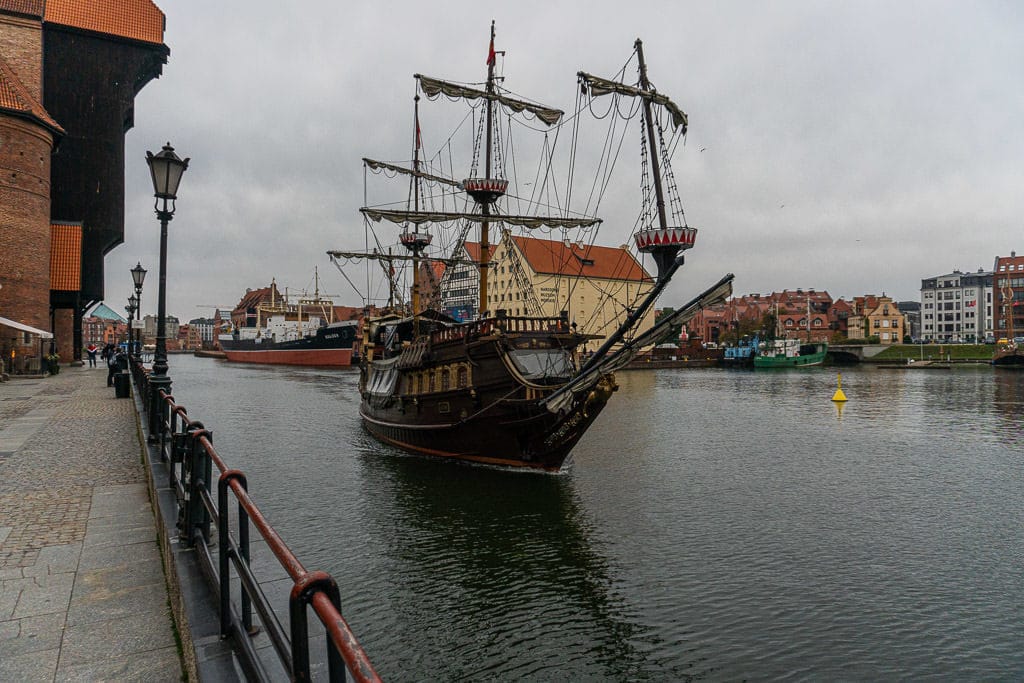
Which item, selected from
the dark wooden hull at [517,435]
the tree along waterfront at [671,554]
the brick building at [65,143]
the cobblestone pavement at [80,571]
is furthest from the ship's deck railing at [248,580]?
the brick building at [65,143]

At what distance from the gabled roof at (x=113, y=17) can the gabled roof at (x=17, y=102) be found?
813cm

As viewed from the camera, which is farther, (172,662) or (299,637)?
(172,662)

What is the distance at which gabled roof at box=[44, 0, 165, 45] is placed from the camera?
4616cm

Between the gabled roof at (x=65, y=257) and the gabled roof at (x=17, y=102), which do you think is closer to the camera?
the gabled roof at (x=17, y=102)

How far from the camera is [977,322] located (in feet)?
431

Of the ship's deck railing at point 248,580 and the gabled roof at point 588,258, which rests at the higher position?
the gabled roof at point 588,258

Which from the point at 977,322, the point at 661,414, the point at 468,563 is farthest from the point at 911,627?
the point at 977,322

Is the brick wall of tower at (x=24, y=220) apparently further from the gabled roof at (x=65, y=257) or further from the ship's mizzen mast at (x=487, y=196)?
the ship's mizzen mast at (x=487, y=196)

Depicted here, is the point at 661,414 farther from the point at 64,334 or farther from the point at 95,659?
the point at 64,334

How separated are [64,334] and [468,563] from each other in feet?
173

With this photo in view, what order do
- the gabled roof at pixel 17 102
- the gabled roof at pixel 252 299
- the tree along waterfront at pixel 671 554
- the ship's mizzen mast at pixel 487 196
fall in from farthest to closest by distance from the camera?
the gabled roof at pixel 252 299
the gabled roof at pixel 17 102
the ship's mizzen mast at pixel 487 196
the tree along waterfront at pixel 671 554

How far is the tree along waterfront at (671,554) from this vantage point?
8156mm

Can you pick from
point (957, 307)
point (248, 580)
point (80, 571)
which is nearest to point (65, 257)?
point (80, 571)

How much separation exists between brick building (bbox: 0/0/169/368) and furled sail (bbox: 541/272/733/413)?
3601 cm
